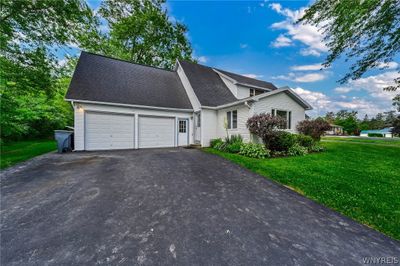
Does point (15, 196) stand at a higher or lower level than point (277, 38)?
lower

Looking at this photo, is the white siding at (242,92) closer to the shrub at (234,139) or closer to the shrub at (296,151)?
the shrub at (234,139)

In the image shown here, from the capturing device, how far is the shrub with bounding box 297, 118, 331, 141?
34.8 feet

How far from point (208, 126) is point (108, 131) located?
633 cm

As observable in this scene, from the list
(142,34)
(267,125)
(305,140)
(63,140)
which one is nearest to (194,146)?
(267,125)

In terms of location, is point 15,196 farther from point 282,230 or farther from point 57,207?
point 282,230

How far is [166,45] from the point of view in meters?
21.1

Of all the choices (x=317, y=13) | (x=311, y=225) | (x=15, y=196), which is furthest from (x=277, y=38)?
(x=15, y=196)

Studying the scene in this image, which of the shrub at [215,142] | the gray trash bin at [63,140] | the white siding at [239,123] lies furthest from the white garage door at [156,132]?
the gray trash bin at [63,140]

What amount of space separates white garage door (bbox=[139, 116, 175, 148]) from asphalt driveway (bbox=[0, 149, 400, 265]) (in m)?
6.23

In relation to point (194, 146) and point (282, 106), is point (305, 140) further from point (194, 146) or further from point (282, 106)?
point (194, 146)

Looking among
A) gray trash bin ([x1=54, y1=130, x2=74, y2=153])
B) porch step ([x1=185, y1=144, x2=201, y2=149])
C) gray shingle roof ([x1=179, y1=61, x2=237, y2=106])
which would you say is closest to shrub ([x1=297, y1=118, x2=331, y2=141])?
gray shingle roof ([x1=179, y1=61, x2=237, y2=106])

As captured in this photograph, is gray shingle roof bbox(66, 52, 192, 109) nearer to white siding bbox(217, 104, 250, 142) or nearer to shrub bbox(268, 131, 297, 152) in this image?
white siding bbox(217, 104, 250, 142)

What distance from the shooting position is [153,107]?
34.3 ft

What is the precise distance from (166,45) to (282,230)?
Result: 23.4m
